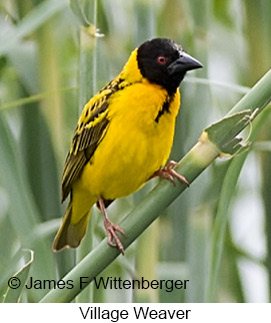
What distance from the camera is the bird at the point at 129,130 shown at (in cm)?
125

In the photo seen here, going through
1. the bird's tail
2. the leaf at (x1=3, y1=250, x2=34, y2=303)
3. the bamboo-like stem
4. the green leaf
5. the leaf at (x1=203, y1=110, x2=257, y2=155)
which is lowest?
the leaf at (x1=3, y1=250, x2=34, y2=303)

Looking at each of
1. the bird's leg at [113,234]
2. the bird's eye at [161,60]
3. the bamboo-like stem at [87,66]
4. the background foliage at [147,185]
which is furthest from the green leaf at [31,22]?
the bird's leg at [113,234]

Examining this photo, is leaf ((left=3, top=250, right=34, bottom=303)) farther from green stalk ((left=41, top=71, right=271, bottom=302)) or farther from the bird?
the bird

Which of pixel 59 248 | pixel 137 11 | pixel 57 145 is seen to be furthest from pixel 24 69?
pixel 59 248

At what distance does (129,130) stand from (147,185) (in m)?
0.13

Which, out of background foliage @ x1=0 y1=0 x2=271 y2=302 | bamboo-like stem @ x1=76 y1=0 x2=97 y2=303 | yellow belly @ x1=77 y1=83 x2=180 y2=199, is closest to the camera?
bamboo-like stem @ x1=76 y1=0 x2=97 y2=303

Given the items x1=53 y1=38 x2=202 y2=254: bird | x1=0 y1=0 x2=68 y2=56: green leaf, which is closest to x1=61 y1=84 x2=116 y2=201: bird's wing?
x1=53 y1=38 x2=202 y2=254: bird

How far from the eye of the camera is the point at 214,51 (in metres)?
1.49

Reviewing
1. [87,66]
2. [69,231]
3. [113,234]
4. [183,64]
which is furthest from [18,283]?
[183,64]

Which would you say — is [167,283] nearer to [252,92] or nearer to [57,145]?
[57,145]

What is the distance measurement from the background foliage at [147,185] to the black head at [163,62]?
0.03m

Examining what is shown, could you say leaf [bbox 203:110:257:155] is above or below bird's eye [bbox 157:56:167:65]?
below

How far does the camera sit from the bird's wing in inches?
52.1

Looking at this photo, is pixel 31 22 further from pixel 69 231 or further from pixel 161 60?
pixel 69 231
